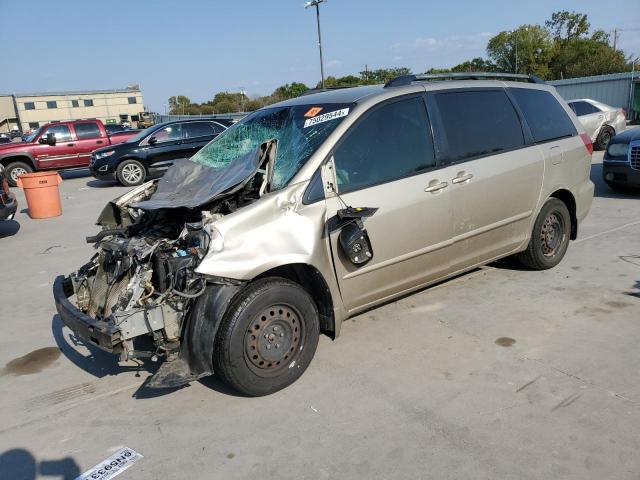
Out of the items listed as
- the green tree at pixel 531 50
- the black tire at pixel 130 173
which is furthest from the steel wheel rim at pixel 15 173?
the green tree at pixel 531 50

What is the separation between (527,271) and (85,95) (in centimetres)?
8975

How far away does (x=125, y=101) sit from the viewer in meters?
84.9

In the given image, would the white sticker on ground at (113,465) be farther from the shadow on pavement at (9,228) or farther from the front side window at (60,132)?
the front side window at (60,132)

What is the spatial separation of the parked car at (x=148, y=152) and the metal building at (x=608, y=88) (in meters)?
19.4

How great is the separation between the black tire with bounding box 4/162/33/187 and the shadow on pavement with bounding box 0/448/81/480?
15217 millimetres

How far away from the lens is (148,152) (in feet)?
46.0

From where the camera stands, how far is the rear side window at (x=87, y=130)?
16.9m

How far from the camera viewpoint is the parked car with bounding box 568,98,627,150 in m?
13.8

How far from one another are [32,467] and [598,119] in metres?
14.8

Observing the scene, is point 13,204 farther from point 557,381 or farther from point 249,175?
point 557,381

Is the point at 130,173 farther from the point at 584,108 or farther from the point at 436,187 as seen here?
the point at 584,108

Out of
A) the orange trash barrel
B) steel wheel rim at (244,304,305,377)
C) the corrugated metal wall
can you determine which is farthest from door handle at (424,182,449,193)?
the corrugated metal wall

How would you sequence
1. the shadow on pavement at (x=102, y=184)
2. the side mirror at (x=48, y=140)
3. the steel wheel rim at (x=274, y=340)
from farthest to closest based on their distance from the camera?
the side mirror at (x=48, y=140), the shadow on pavement at (x=102, y=184), the steel wheel rim at (x=274, y=340)

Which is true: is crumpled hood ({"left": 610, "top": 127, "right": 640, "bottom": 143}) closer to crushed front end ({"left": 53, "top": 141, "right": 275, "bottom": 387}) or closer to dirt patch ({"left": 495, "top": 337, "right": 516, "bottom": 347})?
dirt patch ({"left": 495, "top": 337, "right": 516, "bottom": 347})
